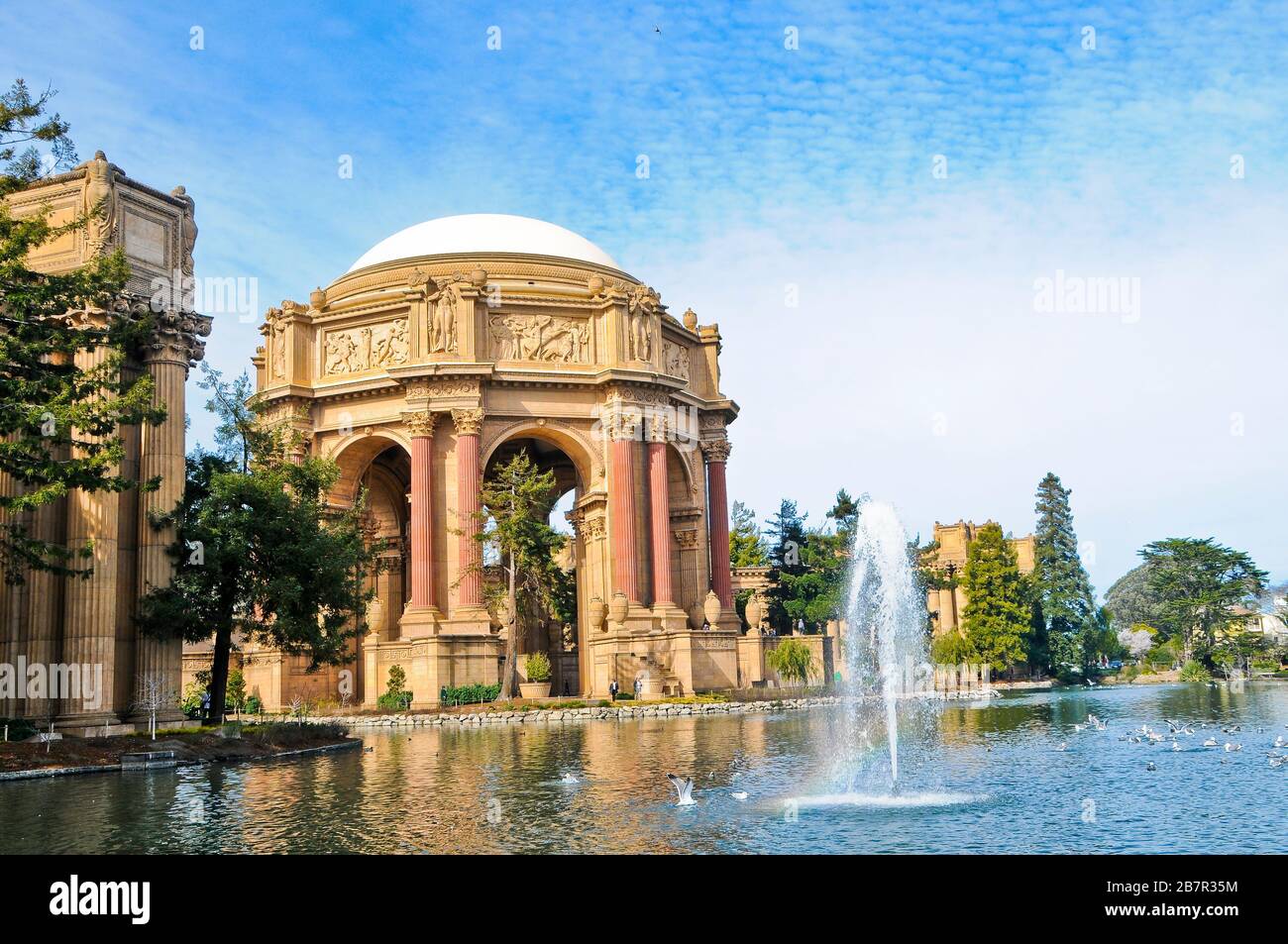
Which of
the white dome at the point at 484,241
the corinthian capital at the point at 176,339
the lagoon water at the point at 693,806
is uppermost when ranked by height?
the white dome at the point at 484,241

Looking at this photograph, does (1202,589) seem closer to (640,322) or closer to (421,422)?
(640,322)

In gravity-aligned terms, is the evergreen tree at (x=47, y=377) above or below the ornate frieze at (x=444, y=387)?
below

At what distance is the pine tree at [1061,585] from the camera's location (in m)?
79.4

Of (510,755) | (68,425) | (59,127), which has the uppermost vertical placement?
(59,127)

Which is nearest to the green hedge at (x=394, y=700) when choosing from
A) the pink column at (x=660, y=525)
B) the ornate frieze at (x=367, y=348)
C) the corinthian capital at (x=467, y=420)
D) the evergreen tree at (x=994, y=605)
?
the corinthian capital at (x=467, y=420)

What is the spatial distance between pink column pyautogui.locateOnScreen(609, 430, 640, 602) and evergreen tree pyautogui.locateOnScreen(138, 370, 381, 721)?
20.5 meters

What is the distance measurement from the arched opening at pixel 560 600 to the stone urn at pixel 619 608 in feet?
13.4

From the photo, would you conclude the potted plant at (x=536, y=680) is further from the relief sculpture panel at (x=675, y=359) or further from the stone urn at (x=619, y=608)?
the relief sculpture panel at (x=675, y=359)
